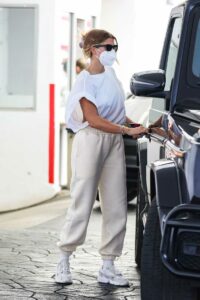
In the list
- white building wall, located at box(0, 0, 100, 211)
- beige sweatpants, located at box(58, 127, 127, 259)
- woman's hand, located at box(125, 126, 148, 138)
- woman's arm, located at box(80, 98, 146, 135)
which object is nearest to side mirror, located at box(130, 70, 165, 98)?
→ woman's hand, located at box(125, 126, 148, 138)

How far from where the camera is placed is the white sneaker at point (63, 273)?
8.14 m

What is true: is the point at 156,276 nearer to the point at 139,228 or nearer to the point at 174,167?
the point at 174,167

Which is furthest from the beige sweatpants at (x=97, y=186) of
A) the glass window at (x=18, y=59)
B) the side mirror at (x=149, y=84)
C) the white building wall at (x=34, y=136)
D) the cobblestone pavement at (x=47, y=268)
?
the glass window at (x=18, y=59)

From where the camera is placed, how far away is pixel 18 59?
14.2m

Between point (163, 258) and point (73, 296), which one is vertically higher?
point (163, 258)

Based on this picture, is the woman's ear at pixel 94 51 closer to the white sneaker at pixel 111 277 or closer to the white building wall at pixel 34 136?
the white sneaker at pixel 111 277

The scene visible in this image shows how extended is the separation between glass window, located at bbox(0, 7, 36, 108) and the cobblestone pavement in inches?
118

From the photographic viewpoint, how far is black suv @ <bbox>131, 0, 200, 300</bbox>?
18.6 ft

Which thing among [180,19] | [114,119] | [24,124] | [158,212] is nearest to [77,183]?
[114,119]

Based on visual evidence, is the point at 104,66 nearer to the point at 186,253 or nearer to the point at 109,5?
the point at 186,253

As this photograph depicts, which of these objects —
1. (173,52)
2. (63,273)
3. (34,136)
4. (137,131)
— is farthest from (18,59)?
(137,131)

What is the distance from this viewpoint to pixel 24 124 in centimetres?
1399

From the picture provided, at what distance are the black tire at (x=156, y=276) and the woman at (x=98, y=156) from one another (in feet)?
5.34

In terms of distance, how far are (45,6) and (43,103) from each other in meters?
1.22
